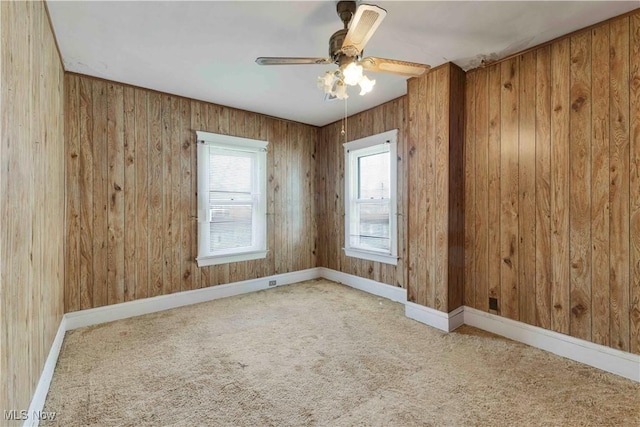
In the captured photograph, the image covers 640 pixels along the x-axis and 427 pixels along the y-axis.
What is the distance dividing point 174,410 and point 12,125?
1.68 m

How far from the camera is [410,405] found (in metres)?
1.77

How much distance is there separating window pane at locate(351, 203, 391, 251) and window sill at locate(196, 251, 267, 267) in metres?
1.36

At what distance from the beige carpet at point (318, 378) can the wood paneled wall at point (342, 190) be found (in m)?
1.03

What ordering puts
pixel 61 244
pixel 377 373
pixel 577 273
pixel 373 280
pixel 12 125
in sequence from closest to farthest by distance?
pixel 12 125
pixel 377 373
pixel 577 273
pixel 61 244
pixel 373 280

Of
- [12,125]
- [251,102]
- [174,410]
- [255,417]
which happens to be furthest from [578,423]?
[251,102]

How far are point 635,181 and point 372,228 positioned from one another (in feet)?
8.32

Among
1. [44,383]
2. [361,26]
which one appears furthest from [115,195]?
[361,26]

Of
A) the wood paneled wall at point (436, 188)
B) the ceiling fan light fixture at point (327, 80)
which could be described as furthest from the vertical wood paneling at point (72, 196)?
the wood paneled wall at point (436, 188)

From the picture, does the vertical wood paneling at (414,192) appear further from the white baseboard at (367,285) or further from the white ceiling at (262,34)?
the white baseboard at (367,285)

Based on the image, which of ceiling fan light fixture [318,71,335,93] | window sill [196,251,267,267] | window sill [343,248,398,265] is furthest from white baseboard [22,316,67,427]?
window sill [343,248,398,265]

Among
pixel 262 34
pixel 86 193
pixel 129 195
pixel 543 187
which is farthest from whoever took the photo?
pixel 129 195

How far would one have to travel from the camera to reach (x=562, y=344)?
91.4 inches

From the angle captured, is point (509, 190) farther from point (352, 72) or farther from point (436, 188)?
point (352, 72)

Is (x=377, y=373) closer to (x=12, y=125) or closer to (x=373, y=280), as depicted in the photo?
(x=373, y=280)
